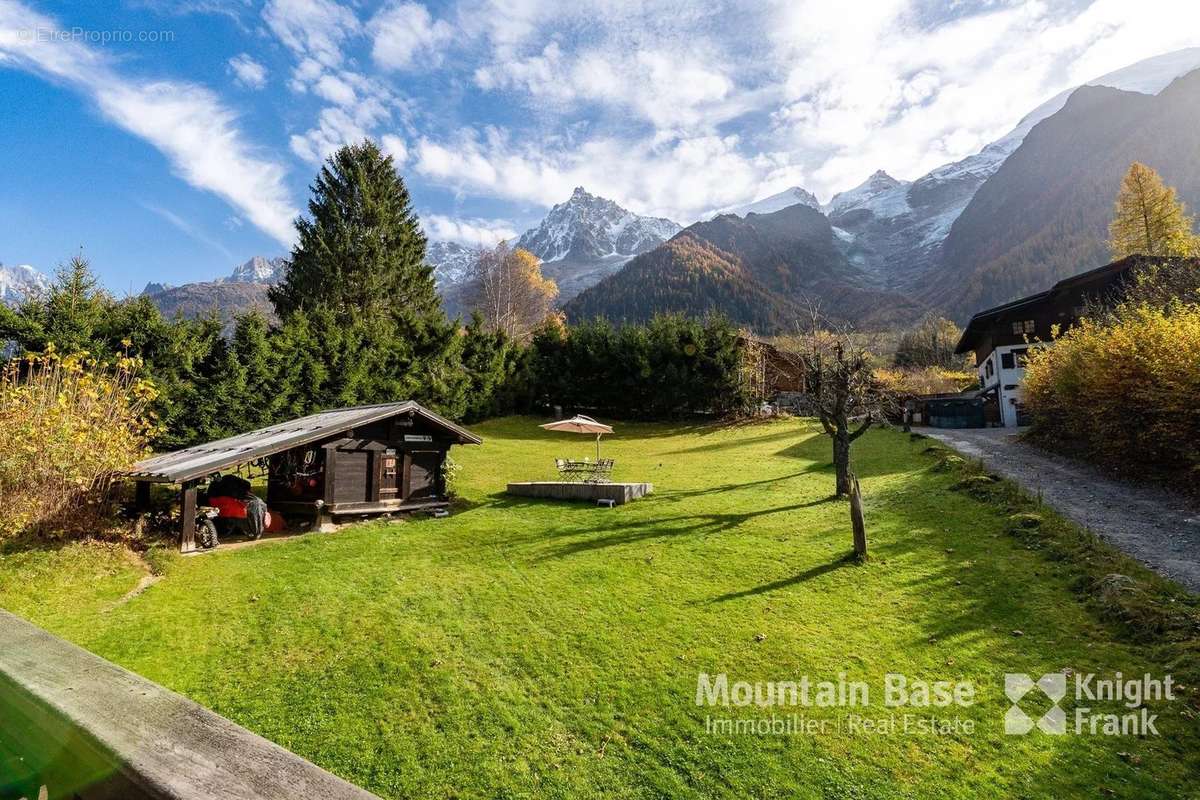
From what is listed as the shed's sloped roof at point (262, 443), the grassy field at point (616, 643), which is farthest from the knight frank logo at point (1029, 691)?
the shed's sloped roof at point (262, 443)

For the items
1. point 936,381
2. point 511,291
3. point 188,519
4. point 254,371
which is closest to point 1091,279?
point 936,381

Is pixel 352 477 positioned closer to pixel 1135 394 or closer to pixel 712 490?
pixel 712 490

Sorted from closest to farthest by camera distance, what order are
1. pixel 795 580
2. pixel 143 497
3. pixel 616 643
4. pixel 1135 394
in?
pixel 616 643 → pixel 795 580 → pixel 143 497 → pixel 1135 394

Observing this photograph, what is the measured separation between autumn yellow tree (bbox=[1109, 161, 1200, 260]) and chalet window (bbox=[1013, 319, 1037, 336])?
12.0 m

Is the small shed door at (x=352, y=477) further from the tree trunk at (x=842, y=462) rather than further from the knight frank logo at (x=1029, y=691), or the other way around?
the knight frank logo at (x=1029, y=691)

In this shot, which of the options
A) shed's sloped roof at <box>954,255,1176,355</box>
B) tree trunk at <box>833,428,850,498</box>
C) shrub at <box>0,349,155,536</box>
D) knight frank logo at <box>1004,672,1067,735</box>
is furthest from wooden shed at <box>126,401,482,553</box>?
shed's sloped roof at <box>954,255,1176,355</box>

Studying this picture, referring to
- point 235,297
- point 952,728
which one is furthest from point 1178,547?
point 235,297

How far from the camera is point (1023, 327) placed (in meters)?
37.7

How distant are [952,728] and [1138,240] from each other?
180 ft

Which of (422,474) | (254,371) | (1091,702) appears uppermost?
(254,371)

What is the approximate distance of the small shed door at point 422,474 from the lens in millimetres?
16659

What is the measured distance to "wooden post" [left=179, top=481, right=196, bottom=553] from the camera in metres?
12.2

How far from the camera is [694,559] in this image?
1129 cm

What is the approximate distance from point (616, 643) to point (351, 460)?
33.8ft
